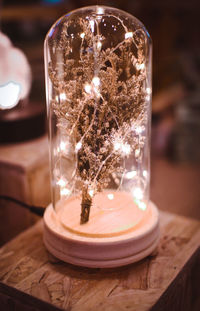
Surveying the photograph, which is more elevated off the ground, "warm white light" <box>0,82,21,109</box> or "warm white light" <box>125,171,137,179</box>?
"warm white light" <box>0,82,21,109</box>

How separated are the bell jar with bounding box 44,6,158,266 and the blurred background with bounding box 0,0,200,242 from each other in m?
0.63

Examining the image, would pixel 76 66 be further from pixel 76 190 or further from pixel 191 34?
pixel 191 34

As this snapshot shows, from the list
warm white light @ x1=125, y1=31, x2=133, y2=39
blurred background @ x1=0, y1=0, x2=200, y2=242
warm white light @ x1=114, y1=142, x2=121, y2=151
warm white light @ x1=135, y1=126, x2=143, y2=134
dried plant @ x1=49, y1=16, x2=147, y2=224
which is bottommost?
blurred background @ x1=0, y1=0, x2=200, y2=242

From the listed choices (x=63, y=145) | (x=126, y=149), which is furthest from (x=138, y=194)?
(x=63, y=145)

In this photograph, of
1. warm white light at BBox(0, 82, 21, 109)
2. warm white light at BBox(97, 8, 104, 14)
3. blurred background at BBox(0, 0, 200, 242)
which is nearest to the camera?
warm white light at BBox(97, 8, 104, 14)

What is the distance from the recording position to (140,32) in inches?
42.5

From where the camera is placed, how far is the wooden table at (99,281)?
936mm

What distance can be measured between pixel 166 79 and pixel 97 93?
143 inches

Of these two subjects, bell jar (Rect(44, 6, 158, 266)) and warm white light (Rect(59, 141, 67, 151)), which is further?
warm white light (Rect(59, 141, 67, 151))

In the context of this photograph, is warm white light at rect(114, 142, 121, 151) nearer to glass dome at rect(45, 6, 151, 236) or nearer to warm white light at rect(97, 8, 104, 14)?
glass dome at rect(45, 6, 151, 236)

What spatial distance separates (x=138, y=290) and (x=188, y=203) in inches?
57.3

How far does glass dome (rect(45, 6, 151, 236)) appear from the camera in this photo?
0.99m

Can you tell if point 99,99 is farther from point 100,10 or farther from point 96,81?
point 100,10

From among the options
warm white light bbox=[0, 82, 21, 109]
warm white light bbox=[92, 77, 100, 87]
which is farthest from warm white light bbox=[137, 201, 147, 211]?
warm white light bbox=[0, 82, 21, 109]
